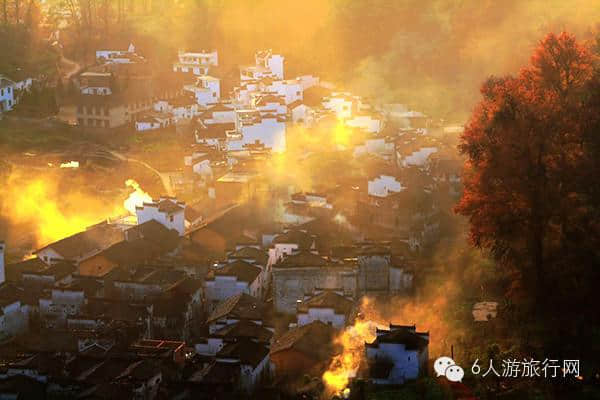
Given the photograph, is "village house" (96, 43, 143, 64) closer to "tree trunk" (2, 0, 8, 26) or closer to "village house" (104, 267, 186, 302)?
"tree trunk" (2, 0, 8, 26)

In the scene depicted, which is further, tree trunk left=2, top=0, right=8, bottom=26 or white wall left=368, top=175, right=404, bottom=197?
tree trunk left=2, top=0, right=8, bottom=26

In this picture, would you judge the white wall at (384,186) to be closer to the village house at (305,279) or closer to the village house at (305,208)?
the village house at (305,208)

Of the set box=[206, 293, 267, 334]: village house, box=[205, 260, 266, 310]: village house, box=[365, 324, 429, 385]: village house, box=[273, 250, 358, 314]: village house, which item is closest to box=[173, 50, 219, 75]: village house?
box=[205, 260, 266, 310]: village house

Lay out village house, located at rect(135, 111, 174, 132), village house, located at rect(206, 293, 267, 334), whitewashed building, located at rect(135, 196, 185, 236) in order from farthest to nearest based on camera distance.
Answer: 1. village house, located at rect(135, 111, 174, 132)
2. whitewashed building, located at rect(135, 196, 185, 236)
3. village house, located at rect(206, 293, 267, 334)

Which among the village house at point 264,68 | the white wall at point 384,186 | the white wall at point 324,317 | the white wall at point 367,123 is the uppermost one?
the village house at point 264,68

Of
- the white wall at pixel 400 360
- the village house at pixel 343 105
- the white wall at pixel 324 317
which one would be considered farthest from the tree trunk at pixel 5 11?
the white wall at pixel 400 360

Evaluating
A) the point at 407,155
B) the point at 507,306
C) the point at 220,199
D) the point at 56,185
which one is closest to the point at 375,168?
the point at 407,155
